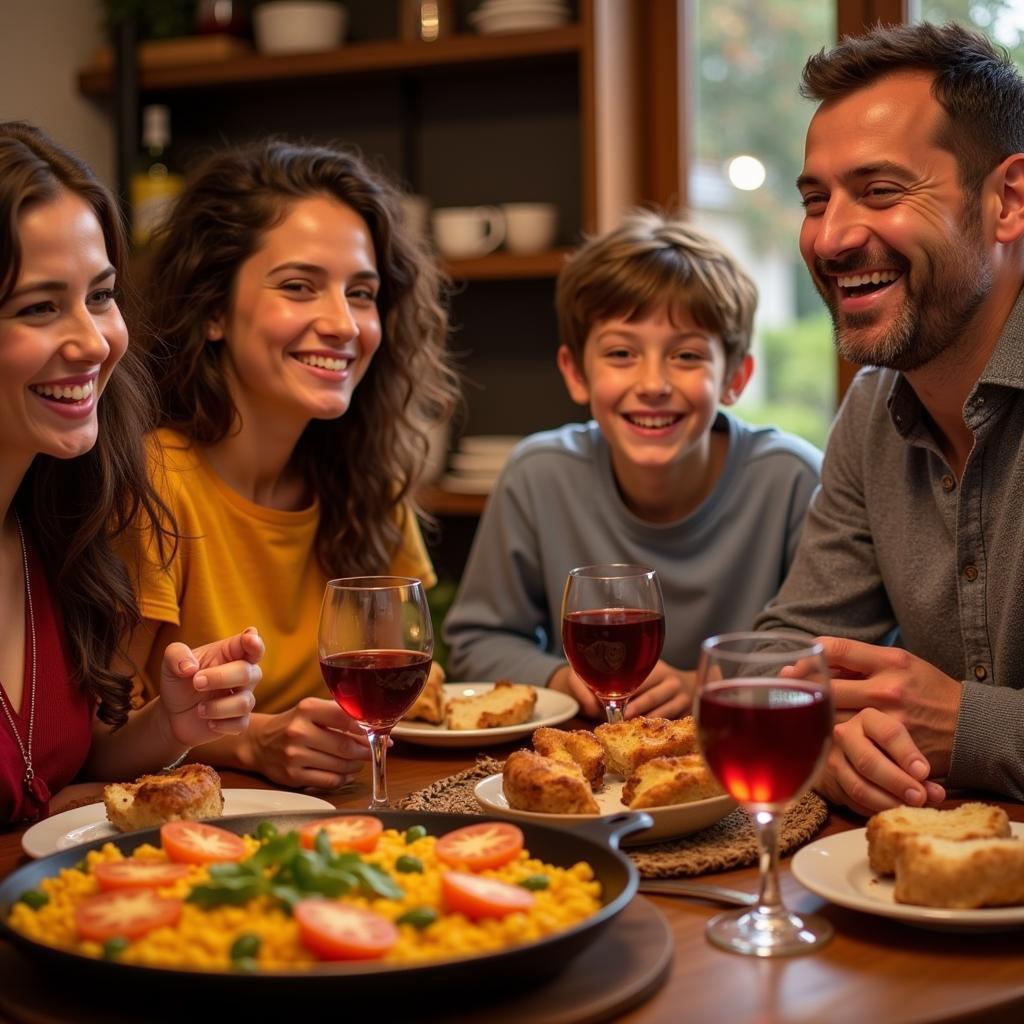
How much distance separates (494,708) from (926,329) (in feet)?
2.74

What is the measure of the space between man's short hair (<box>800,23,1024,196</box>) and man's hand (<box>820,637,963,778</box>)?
77 cm

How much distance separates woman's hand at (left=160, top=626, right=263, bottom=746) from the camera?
1600 mm

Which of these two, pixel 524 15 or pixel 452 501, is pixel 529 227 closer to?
pixel 524 15

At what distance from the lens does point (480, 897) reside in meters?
1.02

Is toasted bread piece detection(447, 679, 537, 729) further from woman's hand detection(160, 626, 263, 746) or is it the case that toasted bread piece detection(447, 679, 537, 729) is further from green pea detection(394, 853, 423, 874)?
green pea detection(394, 853, 423, 874)

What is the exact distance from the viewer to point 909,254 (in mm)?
2012

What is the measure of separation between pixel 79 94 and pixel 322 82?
807 mm

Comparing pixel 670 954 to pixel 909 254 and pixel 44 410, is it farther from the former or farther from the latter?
pixel 909 254

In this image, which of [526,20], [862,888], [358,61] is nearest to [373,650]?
[862,888]

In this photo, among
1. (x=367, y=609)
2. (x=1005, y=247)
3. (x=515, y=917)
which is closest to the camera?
(x=515, y=917)

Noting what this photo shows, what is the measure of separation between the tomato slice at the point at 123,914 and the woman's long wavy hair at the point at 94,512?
85 centimetres

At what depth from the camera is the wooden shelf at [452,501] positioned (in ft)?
12.9

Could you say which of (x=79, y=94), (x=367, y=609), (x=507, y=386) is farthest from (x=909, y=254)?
(x=79, y=94)

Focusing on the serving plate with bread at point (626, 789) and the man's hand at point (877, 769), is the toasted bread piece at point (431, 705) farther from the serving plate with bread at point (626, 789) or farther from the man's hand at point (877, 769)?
the man's hand at point (877, 769)
